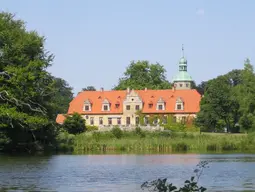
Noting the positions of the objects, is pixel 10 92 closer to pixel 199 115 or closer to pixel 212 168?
pixel 212 168

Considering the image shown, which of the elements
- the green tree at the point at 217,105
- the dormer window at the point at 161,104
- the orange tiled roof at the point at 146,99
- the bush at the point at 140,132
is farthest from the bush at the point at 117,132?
the dormer window at the point at 161,104

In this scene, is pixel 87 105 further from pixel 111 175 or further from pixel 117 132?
pixel 111 175

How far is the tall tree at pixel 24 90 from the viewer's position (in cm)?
4212

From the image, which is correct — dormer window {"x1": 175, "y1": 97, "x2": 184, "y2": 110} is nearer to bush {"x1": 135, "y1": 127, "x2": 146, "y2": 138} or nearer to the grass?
bush {"x1": 135, "y1": 127, "x2": 146, "y2": 138}

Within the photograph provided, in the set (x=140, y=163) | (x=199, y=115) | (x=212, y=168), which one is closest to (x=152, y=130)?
(x=199, y=115)

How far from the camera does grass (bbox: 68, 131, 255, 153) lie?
50.7 m

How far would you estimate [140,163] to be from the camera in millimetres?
34531

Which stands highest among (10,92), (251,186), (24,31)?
(24,31)

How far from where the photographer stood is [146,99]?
8488 centimetres

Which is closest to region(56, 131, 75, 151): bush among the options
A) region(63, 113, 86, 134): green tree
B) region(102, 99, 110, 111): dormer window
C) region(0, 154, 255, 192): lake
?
region(63, 113, 86, 134): green tree

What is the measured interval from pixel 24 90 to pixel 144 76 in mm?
51172

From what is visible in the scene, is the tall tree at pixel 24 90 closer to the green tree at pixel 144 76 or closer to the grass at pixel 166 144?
the grass at pixel 166 144

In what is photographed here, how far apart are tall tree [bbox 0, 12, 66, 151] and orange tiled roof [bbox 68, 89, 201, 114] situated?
36130 millimetres

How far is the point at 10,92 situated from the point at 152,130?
20.7 metres
